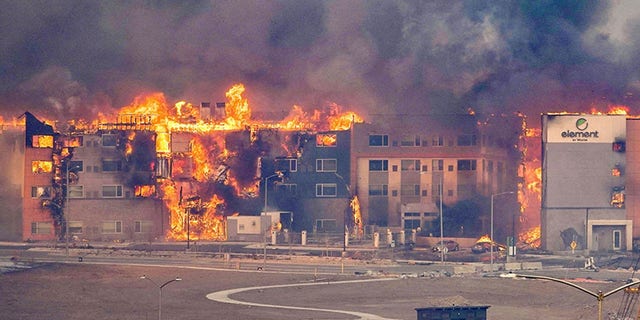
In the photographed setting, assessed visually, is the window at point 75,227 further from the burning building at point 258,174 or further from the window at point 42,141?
the window at point 42,141

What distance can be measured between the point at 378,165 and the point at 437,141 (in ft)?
27.1

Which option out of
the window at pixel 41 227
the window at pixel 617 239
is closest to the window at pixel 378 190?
the window at pixel 617 239

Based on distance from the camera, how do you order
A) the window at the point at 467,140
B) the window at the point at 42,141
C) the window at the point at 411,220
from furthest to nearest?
the window at the point at 42,141 → the window at the point at 467,140 → the window at the point at 411,220

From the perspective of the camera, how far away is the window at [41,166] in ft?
599

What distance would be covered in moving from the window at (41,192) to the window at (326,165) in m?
34.9

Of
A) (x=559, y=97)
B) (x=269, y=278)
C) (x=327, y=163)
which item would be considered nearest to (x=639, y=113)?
(x=559, y=97)

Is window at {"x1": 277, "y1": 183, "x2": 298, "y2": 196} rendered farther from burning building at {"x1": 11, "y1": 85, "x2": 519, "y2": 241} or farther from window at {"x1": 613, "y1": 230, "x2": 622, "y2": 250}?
window at {"x1": 613, "y1": 230, "x2": 622, "y2": 250}

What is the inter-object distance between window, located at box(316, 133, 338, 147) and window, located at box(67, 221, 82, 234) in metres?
32.6

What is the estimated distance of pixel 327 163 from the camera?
602 ft

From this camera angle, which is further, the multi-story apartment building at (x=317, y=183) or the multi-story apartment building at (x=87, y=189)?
the multi-story apartment building at (x=317, y=183)

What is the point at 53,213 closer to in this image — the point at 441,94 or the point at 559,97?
the point at 441,94

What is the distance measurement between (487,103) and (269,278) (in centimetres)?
5114

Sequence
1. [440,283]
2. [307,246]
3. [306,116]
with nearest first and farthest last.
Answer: [440,283], [307,246], [306,116]

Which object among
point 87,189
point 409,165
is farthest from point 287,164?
point 87,189
